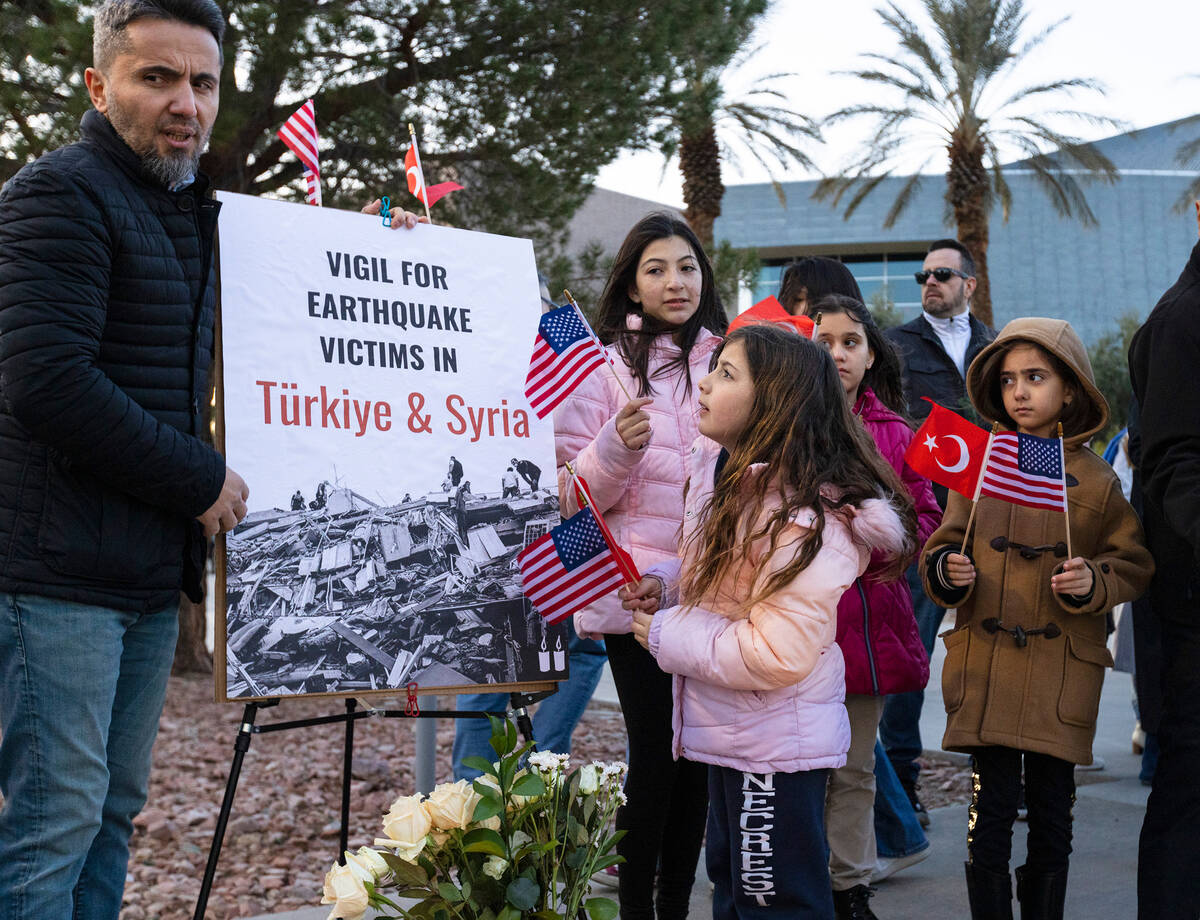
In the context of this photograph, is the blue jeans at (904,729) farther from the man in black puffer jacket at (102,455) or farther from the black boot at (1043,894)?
the man in black puffer jacket at (102,455)

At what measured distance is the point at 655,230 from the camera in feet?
11.5

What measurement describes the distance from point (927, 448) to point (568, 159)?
571cm

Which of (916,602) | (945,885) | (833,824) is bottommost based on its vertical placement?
(945,885)

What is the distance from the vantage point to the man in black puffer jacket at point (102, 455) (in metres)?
2.41

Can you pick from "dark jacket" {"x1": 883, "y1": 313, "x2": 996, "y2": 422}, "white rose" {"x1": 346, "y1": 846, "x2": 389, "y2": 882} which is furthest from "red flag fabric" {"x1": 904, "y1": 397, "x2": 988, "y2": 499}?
"dark jacket" {"x1": 883, "y1": 313, "x2": 996, "y2": 422}

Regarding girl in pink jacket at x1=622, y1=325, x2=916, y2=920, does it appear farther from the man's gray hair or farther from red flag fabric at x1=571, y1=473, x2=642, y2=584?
the man's gray hair

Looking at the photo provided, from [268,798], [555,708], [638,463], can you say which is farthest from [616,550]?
[268,798]

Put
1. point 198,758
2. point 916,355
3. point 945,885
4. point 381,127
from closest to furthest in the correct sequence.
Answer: point 945,885 → point 916,355 → point 198,758 → point 381,127

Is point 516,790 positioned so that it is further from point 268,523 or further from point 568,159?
point 568,159

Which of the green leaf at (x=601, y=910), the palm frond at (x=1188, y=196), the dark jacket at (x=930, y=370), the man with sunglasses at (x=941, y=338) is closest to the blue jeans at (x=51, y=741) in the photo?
the green leaf at (x=601, y=910)

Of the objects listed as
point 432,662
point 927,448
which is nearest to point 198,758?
point 432,662

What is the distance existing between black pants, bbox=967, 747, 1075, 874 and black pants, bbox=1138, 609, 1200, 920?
0.99 ft

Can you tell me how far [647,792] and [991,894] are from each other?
38.4 inches

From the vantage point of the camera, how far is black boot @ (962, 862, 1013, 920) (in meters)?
3.18
